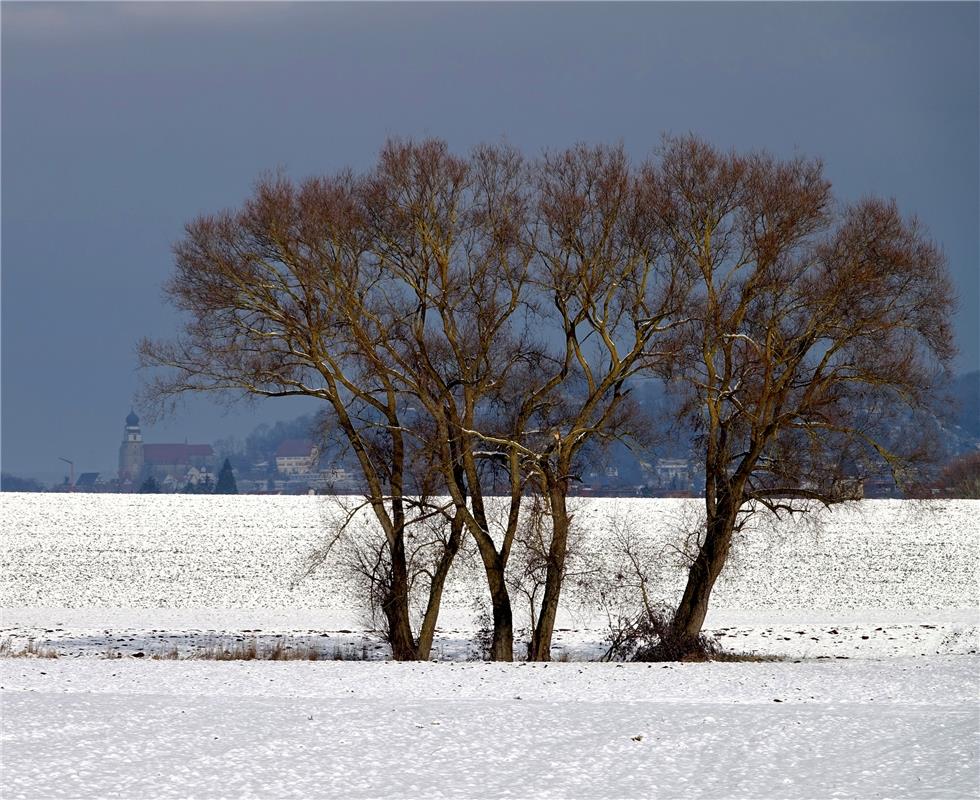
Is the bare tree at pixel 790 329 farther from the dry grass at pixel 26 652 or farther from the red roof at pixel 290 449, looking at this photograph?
the red roof at pixel 290 449

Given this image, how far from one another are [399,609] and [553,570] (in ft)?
11.4

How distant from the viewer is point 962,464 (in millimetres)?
70938

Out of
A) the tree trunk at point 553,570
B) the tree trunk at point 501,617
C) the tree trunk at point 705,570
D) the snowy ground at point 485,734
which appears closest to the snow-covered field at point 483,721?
the snowy ground at point 485,734

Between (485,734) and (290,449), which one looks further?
(290,449)

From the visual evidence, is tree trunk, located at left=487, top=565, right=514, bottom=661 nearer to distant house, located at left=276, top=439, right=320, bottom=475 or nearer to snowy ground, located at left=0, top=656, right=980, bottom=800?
snowy ground, located at left=0, top=656, right=980, bottom=800

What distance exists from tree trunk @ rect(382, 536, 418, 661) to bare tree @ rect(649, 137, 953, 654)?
5.61 m

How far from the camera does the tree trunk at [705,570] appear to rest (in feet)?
82.3

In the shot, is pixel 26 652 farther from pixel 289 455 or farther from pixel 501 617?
pixel 289 455

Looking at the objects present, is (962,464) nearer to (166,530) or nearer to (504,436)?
(166,530)

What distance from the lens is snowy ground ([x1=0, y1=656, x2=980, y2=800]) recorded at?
1150 cm

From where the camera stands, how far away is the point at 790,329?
2497 cm

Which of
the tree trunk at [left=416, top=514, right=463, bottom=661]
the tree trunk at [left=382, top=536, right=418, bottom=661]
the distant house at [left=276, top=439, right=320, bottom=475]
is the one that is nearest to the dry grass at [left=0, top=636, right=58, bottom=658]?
the tree trunk at [left=382, top=536, right=418, bottom=661]

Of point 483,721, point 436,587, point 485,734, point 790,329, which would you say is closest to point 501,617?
point 436,587

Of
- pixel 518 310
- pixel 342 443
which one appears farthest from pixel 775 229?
pixel 342 443
